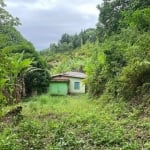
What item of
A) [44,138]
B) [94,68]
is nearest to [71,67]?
[94,68]

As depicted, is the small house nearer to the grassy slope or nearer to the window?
the window

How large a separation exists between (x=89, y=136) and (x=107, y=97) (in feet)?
19.1

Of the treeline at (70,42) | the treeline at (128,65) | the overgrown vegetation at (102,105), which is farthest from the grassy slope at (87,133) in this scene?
the treeline at (70,42)

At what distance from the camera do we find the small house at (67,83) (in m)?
25.4

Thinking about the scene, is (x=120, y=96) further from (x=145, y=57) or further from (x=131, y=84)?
(x=145, y=57)

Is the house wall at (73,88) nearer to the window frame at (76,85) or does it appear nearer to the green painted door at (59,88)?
the window frame at (76,85)

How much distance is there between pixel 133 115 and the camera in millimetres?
10156

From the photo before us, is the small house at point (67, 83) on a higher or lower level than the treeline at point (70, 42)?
lower

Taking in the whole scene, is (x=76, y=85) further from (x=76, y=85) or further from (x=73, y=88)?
(x=73, y=88)

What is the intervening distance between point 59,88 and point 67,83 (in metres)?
0.87

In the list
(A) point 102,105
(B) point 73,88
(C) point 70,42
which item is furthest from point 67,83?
(C) point 70,42

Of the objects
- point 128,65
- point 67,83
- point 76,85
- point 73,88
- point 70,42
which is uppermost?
point 70,42

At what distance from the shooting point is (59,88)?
25391 millimetres

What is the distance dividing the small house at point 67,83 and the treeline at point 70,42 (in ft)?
52.1
